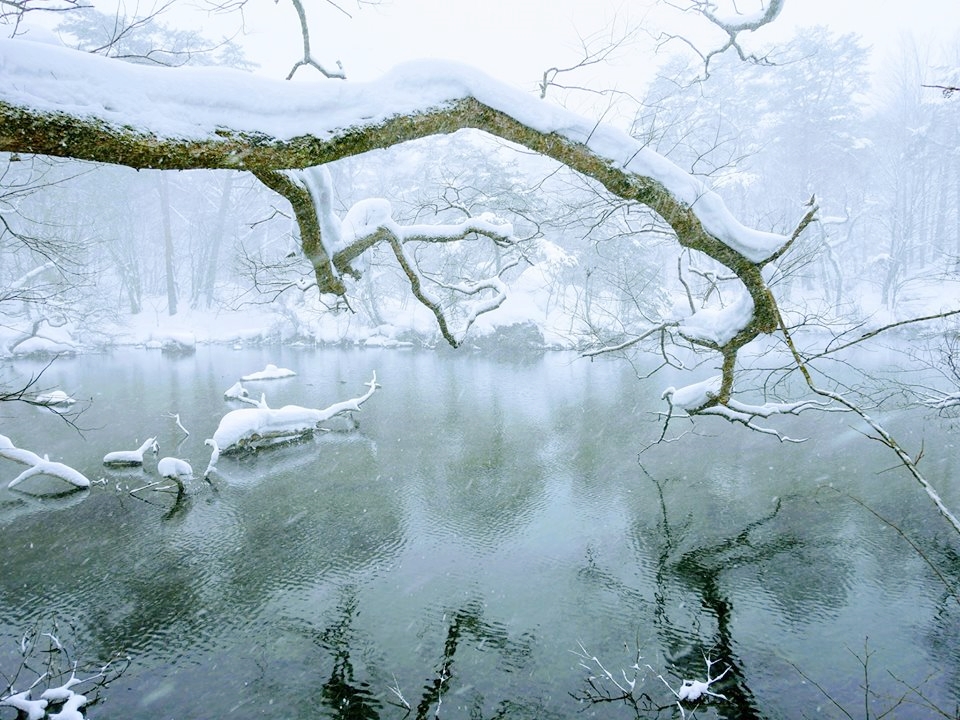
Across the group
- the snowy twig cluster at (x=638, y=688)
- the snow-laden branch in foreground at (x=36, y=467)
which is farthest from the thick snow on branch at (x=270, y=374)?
the snowy twig cluster at (x=638, y=688)

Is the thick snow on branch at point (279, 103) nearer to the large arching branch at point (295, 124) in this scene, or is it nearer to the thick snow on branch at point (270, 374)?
the large arching branch at point (295, 124)

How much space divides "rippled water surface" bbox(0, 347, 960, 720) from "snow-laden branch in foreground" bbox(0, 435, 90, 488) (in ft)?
1.35

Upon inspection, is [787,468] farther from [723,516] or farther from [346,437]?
[346,437]

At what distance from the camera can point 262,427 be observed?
503 inches

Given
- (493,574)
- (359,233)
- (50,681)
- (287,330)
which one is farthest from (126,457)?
(287,330)

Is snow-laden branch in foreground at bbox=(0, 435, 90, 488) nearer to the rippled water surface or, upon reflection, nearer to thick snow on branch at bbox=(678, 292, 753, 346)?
the rippled water surface

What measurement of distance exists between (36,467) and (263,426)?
166 inches

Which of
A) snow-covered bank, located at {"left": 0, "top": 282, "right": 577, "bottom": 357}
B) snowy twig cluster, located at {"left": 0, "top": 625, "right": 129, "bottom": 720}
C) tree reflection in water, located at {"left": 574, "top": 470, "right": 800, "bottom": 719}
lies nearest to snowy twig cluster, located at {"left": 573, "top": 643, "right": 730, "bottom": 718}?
tree reflection in water, located at {"left": 574, "top": 470, "right": 800, "bottom": 719}

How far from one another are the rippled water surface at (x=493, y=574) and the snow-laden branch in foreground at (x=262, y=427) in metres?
0.48

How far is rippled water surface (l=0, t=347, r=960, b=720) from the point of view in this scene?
5547mm

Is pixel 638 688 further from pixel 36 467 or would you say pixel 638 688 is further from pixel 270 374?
pixel 270 374

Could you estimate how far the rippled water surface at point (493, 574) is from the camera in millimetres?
5547

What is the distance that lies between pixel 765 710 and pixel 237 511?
827 centimetres

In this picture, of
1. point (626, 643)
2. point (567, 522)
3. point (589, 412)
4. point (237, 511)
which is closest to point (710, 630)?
point (626, 643)
